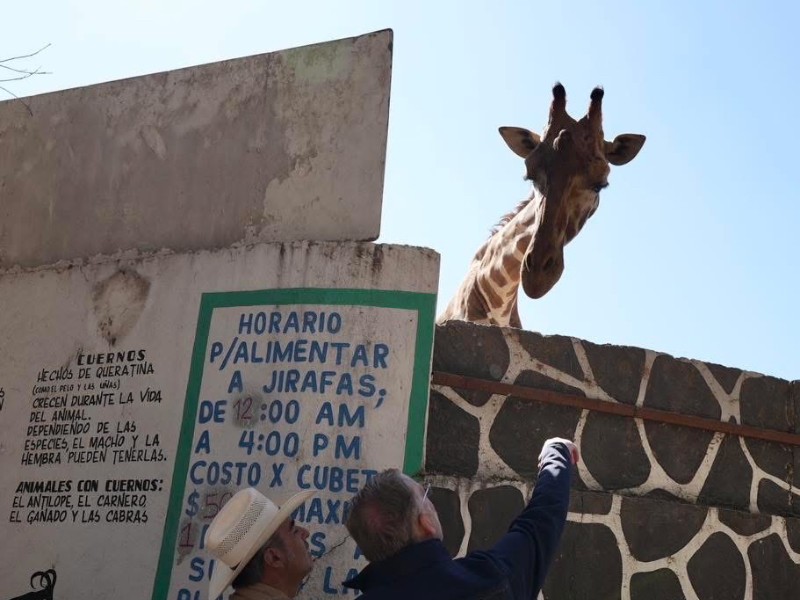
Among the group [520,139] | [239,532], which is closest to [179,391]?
[239,532]

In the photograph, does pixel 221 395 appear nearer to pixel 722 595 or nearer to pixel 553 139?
pixel 722 595

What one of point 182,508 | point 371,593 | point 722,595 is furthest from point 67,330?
point 722,595

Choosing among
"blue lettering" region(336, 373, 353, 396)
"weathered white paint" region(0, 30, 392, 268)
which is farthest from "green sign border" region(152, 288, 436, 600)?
"weathered white paint" region(0, 30, 392, 268)

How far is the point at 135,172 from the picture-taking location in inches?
218

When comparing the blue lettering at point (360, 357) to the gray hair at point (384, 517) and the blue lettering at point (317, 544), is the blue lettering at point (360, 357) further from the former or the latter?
the gray hair at point (384, 517)

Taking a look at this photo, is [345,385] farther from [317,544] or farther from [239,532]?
[239,532]

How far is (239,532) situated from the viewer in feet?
10.3

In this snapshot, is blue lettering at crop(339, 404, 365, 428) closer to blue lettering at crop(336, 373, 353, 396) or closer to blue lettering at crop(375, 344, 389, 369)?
blue lettering at crop(336, 373, 353, 396)

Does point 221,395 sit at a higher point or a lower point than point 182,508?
higher

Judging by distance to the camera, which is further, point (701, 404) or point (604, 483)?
point (701, 404)

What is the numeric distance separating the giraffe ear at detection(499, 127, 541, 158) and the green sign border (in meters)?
2.57

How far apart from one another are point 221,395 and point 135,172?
1563mm

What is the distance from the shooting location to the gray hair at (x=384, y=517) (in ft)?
9.11

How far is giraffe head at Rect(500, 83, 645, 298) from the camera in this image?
19.7 feet
